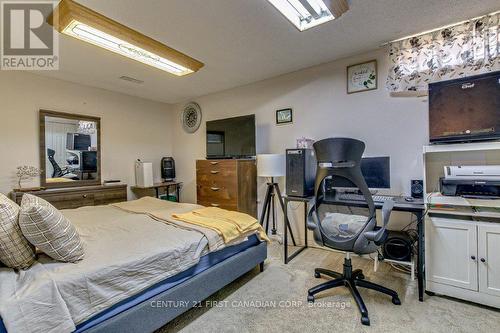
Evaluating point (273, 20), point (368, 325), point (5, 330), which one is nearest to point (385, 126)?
point (273, 20)

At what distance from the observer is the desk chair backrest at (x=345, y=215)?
1732 mm

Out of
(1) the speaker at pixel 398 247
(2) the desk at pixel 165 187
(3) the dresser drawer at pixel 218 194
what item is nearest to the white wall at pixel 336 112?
(1) the speaker at pixel 398 247

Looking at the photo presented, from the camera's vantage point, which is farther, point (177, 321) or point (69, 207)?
point (69, 207)

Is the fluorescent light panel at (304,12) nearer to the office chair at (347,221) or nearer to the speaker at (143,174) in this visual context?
the office chair at (347,221)

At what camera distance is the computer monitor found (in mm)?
2359

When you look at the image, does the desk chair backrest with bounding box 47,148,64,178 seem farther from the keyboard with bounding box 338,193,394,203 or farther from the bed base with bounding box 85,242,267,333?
A: the keyboard with bounding box 338,193,394,203

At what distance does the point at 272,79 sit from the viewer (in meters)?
3.51

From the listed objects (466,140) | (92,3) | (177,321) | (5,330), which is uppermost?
(92,3)

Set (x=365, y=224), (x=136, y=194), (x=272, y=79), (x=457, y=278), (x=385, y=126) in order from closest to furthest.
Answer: (x=365, y=224)
(x=457, y=278)
(x=385, y=126)
(x=272, y=79)
(x=136, y=194)

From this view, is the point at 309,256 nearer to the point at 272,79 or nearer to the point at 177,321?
the point at 177,321

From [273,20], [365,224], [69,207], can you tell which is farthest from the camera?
[69,207]

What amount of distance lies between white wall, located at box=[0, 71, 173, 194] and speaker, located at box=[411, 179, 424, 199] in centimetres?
413

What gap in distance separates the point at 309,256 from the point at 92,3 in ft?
10.4

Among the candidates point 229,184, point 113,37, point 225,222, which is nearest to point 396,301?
point 225,222
